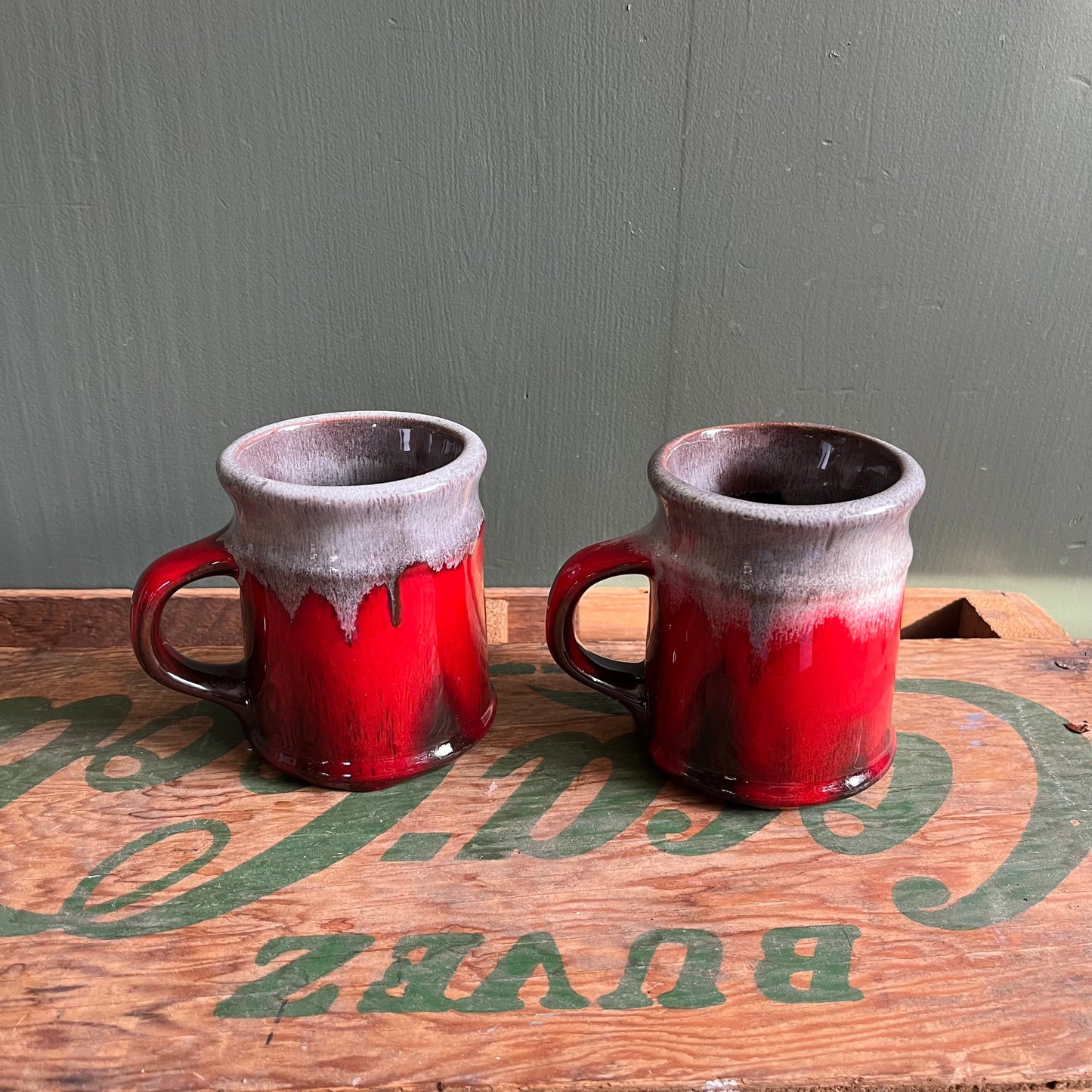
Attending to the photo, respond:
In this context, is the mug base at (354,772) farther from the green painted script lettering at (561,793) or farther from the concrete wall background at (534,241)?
the concrete wall background at (534,241)

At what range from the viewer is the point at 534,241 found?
28.2 inches

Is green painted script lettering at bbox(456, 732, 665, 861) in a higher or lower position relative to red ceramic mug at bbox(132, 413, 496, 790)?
lower

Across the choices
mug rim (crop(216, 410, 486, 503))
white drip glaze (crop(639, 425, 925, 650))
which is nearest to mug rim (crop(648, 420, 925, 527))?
white drip glaze (crop(639, 425, 925, 650))

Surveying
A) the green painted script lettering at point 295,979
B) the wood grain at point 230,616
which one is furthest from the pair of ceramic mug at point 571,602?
the wood grain at point 230,616

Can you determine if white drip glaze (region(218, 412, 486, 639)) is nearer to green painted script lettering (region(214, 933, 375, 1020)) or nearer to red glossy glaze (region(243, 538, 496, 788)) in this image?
red glossy glaze (region(243, 538, 496, 788))

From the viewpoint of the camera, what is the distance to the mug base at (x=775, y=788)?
20.4 inches

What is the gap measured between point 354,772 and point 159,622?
138 mm

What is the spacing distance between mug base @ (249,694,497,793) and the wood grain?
220 mm

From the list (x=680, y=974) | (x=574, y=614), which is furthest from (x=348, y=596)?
(x=680, y=974)

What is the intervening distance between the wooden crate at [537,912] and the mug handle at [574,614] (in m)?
0.04

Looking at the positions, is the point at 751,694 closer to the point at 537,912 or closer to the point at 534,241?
the point at 537,912

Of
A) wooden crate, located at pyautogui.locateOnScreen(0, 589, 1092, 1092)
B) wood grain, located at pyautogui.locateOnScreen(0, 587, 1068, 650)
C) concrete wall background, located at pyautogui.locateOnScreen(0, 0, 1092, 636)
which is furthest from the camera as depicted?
wood grain, located at pyautogui.locateOnScreen(0, 587, 1068, 650)

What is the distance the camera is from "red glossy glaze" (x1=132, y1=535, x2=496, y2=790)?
50cm

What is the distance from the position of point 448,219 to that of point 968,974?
0.58 m
